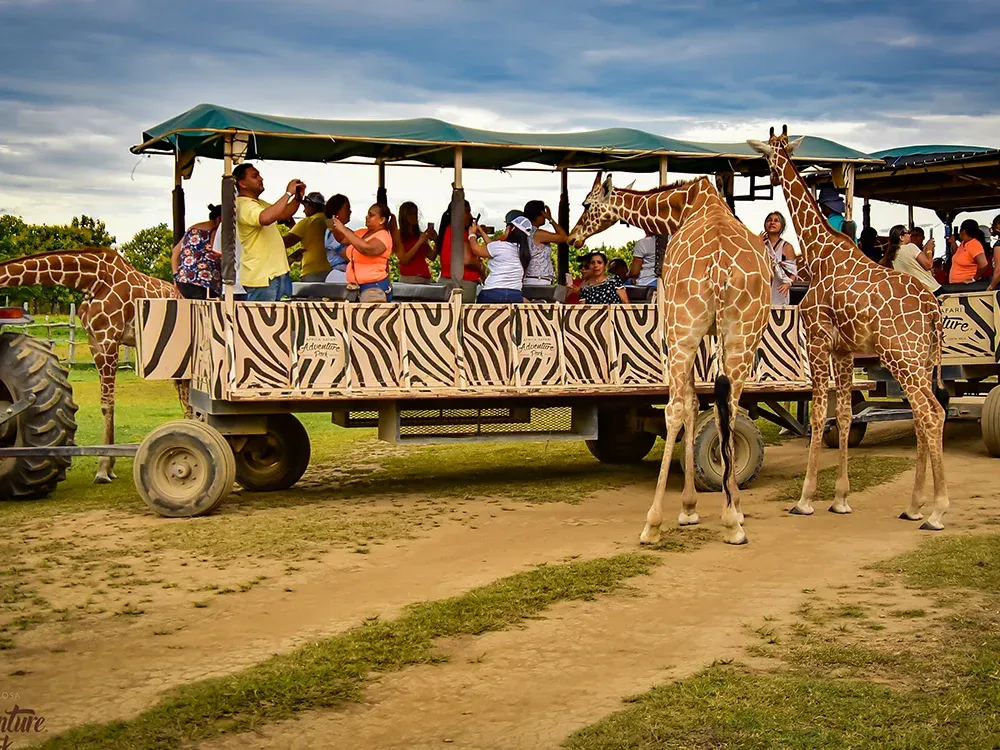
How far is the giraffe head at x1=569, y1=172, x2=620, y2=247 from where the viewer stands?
10602 mm

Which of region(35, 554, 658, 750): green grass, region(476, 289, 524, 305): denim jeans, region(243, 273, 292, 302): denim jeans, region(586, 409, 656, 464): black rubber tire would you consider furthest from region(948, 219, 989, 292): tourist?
region(35, 554, 658, 750): green grass

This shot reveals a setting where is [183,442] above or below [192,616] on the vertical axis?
above

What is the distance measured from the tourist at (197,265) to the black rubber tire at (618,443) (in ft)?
14.8

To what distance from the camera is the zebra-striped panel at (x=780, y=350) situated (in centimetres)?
1177

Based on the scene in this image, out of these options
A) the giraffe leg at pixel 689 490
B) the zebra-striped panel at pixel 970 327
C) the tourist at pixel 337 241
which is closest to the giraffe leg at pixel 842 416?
the giraffe leg at pixel 689 490

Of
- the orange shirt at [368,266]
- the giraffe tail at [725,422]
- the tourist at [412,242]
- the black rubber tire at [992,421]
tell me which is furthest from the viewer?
the black rubber tire at [992,421]

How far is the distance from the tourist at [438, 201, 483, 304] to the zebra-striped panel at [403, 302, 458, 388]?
602 mm

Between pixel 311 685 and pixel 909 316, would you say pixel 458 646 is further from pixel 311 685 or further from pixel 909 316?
pixel 909 316

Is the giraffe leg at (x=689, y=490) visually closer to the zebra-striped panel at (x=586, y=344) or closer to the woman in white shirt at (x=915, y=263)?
the zebra-striped panel at (x=586, y=344)

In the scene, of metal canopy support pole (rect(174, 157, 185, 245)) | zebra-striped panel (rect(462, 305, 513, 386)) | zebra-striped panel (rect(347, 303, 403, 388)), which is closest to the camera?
zebra-striped panel (rect(347, 303, 403, 388))

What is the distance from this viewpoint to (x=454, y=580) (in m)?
7.96

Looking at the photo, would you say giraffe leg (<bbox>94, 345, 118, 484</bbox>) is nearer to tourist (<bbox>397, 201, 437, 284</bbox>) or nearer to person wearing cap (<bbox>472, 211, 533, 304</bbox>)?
tourist (<bbox>397, 201, 437, 284</bbox>)

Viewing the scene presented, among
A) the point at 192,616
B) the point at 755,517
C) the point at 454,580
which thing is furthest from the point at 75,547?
the point at 755,517

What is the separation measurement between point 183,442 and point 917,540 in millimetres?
5889
